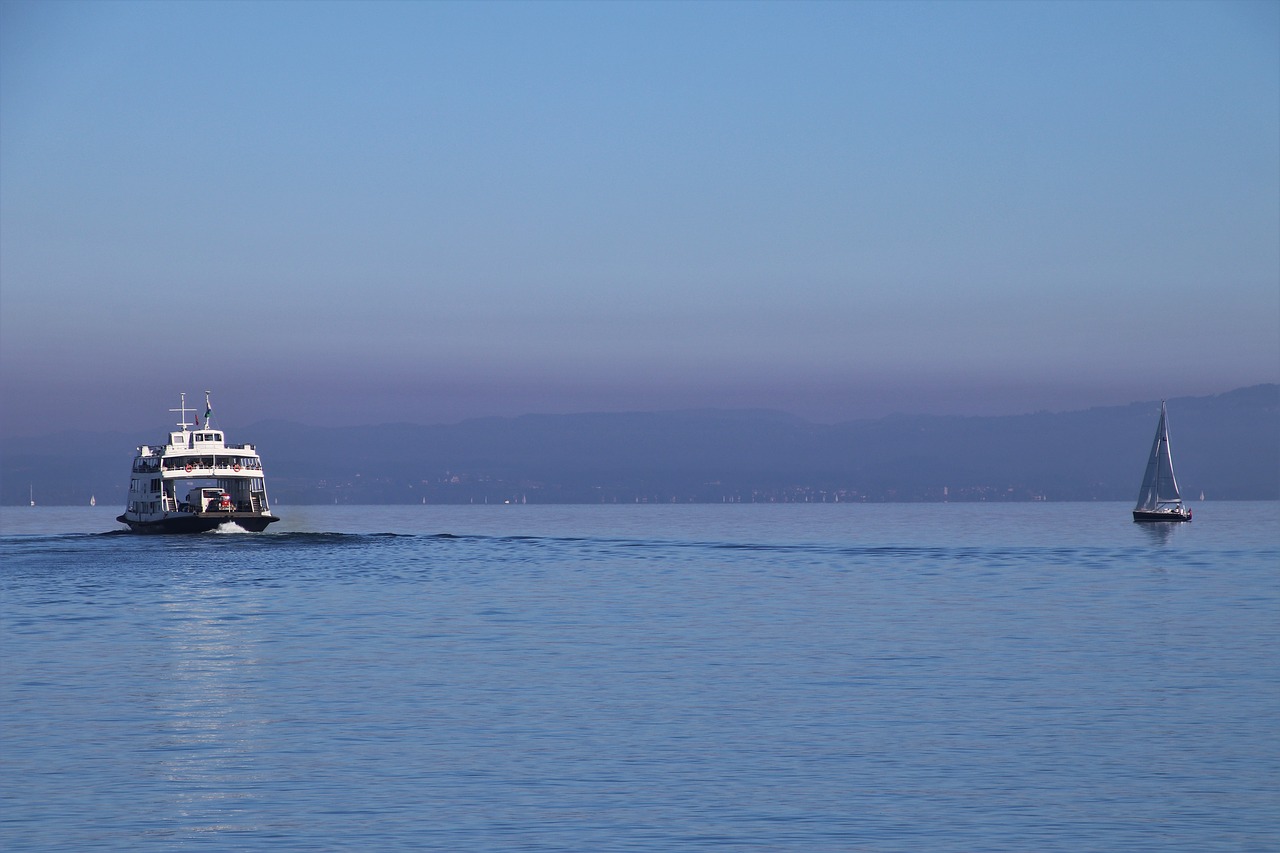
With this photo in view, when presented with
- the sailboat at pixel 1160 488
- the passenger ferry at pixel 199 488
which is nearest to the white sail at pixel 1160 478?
the sailboat at pixel 1160 488

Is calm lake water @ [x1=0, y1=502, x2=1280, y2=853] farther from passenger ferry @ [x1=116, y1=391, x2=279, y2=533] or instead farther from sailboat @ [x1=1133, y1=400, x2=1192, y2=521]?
sailboat @ [x1=1133, y1=400, x2=1192, y2=521]

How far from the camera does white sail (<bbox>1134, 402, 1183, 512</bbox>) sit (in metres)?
164

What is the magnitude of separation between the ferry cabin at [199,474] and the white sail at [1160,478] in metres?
96.8

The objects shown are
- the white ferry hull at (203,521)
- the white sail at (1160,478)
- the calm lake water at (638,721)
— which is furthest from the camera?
the white sail at (1160,478)

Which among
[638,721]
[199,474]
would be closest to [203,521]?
[199,474]

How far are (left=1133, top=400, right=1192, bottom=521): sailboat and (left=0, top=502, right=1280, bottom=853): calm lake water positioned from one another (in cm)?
10088

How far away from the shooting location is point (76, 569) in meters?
86.6

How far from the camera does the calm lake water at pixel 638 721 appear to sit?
2183 cm

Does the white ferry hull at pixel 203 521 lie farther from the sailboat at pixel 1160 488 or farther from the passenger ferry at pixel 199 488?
the sailboat at pixel 1160 488

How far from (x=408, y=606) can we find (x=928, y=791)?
4199 centimetres

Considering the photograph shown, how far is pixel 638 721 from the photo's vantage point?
31.0 m

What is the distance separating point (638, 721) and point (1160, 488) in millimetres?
155269

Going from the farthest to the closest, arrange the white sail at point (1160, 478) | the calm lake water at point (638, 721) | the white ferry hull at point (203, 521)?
1. the white sail at point (1160, 478)
2. the white ferry hull at point (203, 521)
3. the calm lake water at point (638, 721)

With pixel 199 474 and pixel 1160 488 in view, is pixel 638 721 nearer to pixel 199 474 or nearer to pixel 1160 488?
pixel 199 474
